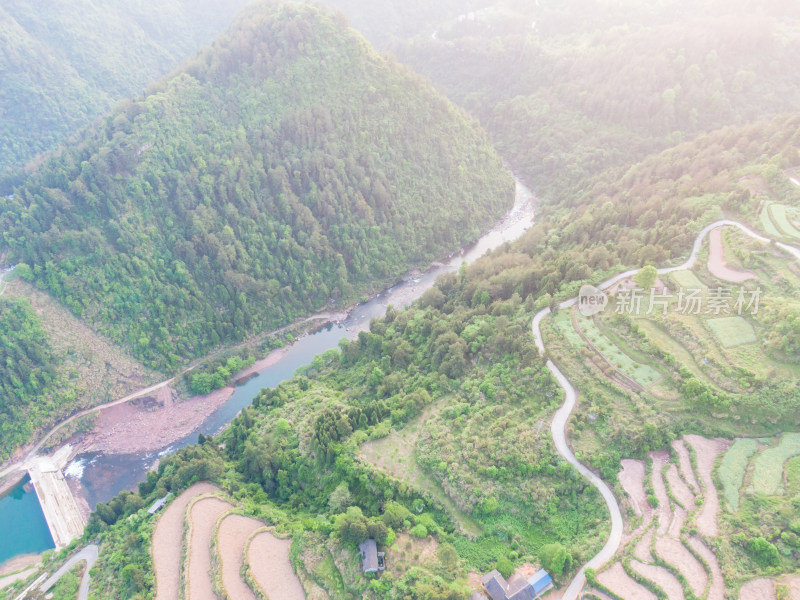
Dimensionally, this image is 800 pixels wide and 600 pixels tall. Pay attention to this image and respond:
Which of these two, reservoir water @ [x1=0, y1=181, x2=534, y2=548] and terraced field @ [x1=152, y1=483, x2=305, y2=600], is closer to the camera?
terraced field @ [x1=152, y1=483, x2=305, y2=600]

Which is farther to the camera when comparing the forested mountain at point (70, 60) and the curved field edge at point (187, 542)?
the forested mountain at point (70, 60)

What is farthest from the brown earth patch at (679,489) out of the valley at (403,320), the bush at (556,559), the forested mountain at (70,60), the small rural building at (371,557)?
the forested mountain at (70,60)

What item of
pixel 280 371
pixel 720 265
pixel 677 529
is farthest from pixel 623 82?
pixel 677 529

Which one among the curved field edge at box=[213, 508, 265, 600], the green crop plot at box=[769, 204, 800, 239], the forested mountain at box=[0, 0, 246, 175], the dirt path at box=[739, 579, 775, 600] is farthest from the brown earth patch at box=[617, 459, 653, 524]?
the forested mountain at box=[0, 0, 246, 175]

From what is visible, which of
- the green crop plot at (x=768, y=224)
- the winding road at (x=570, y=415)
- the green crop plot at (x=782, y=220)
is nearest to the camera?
the winding road at (x=570, y=415)

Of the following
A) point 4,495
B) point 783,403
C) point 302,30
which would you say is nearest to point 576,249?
point 783,403

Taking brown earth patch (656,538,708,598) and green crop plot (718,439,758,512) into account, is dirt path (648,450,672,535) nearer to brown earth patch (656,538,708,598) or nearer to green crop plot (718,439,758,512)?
brown earth patch (656,538,708,598)

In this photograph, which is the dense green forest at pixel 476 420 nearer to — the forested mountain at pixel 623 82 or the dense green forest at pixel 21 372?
the dense green forest at pixel 21 372
